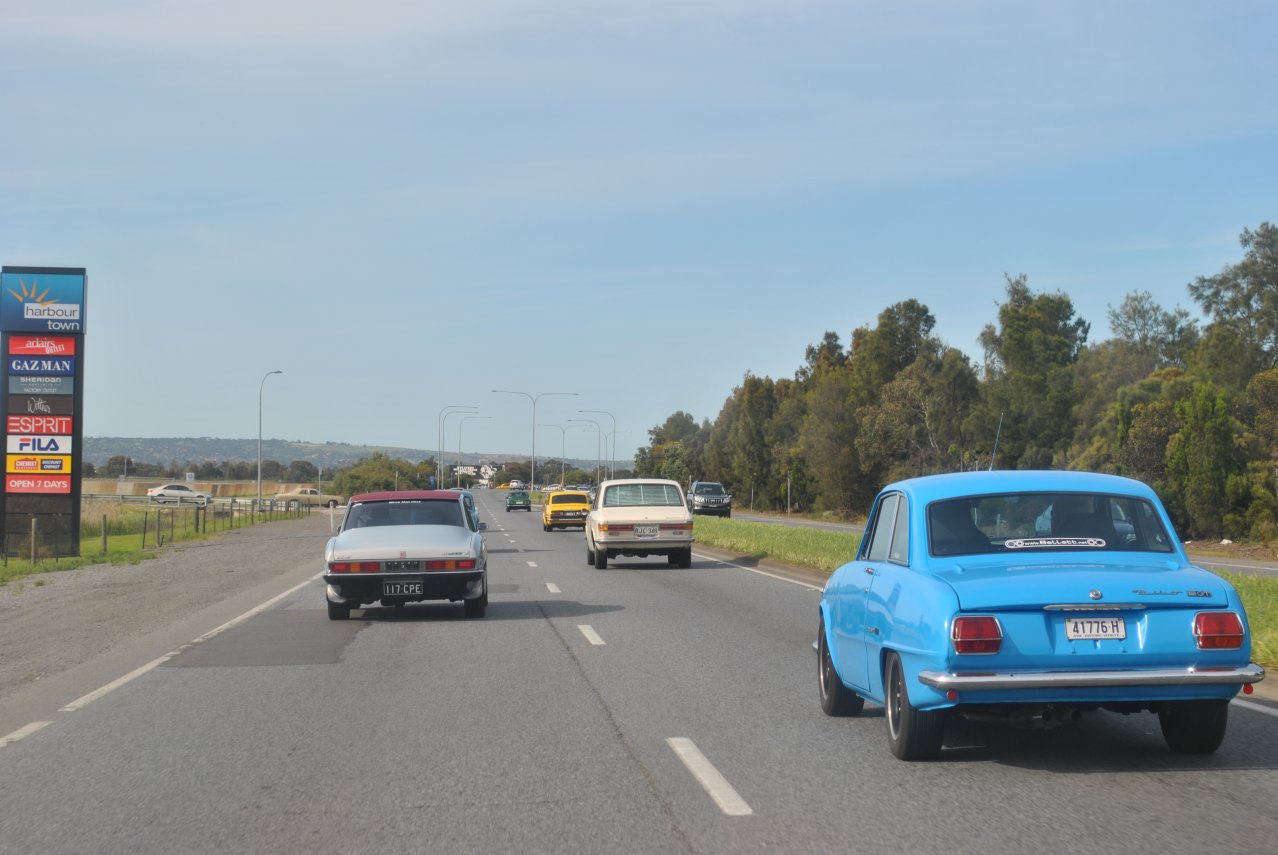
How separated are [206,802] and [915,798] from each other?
3686 mm

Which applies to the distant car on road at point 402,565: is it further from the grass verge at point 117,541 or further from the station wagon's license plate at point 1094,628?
the grass verge at point 117,541

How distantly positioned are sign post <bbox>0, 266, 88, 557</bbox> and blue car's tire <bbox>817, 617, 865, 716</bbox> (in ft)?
104

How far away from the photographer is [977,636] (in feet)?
23.6

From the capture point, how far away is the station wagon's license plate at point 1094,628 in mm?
7246

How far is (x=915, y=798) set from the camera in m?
7.15

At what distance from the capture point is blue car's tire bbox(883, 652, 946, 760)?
306 inches

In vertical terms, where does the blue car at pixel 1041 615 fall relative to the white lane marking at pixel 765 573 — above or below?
above

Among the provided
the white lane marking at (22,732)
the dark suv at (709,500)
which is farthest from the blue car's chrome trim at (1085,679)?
the dark suv at (709,500)

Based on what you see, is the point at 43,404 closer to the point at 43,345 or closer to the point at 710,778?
the point at 43,345

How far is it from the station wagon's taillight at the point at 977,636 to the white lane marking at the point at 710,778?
4.54 ft

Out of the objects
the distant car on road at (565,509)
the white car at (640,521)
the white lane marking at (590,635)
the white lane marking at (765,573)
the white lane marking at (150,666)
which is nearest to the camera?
the white lane marking at (150,666)

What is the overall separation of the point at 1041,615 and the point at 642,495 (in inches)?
867

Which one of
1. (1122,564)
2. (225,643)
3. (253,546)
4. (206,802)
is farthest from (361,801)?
(253,546)

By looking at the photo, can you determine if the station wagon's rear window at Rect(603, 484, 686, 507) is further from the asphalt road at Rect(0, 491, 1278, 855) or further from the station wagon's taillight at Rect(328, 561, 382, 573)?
the asphalt road at Rect(0, 491, 1278, 855)
